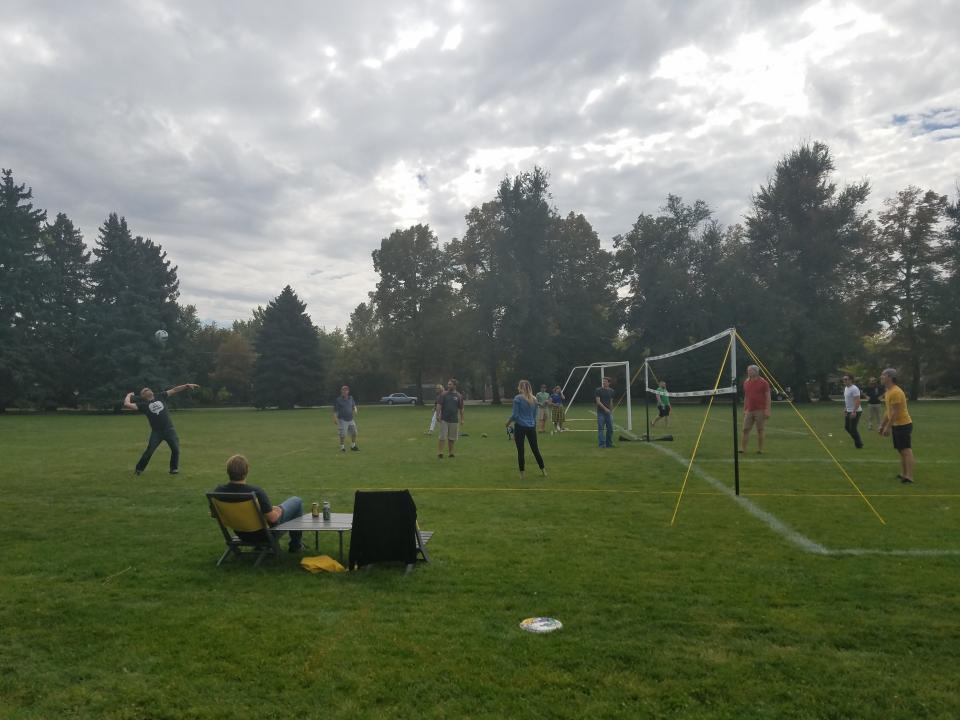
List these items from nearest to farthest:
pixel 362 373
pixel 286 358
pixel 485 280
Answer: pixel 485 280 < pixel 286 358 < pixel 362 373

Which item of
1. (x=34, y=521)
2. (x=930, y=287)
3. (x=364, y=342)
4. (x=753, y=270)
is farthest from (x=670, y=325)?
(x=34, y=521)

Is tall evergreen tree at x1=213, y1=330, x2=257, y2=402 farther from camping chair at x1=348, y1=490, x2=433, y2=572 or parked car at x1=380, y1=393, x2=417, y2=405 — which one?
camping chair at x1=348, y1=490, x2=433, y2=572

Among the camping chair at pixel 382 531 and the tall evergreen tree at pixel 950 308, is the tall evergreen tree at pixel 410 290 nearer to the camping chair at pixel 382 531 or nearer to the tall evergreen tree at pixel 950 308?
the tall evergreen tree at pixel 950 308

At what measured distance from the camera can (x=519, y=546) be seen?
7043mm

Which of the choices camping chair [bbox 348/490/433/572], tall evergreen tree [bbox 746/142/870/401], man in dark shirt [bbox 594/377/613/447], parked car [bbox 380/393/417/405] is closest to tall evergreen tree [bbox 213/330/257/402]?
parked car [bbox 380/393/417/405]

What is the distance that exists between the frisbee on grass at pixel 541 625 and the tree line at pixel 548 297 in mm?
45896

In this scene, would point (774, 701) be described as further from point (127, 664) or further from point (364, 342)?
point (364, 342)

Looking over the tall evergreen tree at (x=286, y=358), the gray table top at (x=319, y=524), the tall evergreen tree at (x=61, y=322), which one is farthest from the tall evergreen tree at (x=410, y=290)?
the gray table top at (x=319, y=524)

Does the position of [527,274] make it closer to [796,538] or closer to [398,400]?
[398,400]

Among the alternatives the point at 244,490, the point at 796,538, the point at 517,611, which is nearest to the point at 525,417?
the point at 796,538

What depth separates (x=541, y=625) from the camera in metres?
4.70

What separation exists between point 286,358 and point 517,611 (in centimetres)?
5449

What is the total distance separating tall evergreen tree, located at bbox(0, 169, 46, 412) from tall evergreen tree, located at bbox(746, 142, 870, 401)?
167 ft

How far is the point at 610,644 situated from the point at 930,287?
190 ft
